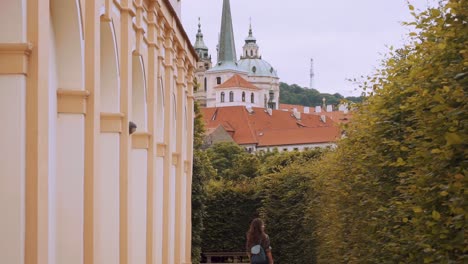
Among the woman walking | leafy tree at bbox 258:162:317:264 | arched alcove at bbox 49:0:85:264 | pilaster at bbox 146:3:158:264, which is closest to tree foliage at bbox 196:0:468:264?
the woman walking

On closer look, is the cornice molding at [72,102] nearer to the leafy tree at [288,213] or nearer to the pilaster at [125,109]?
the pilaster at [125,109]

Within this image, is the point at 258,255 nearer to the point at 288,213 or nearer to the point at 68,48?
the point at 68,48

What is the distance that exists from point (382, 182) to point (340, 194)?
448cm

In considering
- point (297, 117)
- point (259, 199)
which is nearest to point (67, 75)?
point (259, 199)

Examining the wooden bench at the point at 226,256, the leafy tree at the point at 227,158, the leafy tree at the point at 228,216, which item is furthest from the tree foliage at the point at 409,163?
the leafy tree at the point at 227,158

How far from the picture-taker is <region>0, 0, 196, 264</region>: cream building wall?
9172 mm

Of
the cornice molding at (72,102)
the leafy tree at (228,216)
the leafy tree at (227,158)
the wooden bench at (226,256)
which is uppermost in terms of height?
the cornice molding at (72,102)

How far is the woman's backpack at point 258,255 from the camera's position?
1833 cm

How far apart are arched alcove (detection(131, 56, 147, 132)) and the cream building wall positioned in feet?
0.06

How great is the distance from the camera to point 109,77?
14.9 m

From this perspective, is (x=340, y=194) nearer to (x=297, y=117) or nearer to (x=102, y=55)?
(x=102, y=55)

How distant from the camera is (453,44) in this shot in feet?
28.9

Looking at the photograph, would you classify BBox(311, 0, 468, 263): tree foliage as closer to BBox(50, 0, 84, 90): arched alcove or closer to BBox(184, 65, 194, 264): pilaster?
BBox(50, 0, 84, 90): arched alcove

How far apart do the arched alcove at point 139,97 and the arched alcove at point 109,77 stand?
8.99ft
